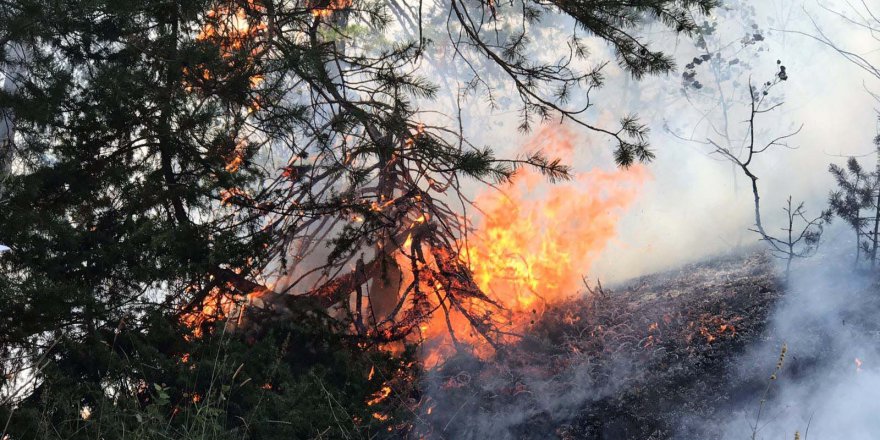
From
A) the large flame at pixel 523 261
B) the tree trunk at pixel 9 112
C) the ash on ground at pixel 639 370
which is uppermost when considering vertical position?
the tree trunk at pixel 9 112

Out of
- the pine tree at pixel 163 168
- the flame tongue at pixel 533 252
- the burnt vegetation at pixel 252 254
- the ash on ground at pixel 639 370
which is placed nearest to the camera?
the burnt vegetation at pixel 252 254

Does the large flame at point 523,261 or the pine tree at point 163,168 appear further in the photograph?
the large flame at point 523,261

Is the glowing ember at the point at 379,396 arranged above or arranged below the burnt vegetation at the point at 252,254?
below

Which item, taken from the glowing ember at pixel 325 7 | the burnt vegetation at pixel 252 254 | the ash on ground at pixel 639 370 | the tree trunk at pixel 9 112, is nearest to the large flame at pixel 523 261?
the ash on ground at pixel 639 370

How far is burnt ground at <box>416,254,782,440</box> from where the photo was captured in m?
5.53

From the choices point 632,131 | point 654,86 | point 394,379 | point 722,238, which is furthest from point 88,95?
point 654,86

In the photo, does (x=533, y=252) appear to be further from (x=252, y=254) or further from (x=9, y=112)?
(x=9, y=112)

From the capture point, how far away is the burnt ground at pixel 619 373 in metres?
5.53

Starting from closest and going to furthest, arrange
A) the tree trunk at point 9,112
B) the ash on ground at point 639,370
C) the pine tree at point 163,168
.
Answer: the pine tree at point 163,168 → the tree trunk at point 9,112 → the ash on ground at point 639,370

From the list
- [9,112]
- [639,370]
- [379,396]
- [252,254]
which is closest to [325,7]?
[252,254]

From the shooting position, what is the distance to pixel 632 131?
5430mm

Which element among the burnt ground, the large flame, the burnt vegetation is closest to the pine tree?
the burnt vegetation

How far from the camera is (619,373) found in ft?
20.1

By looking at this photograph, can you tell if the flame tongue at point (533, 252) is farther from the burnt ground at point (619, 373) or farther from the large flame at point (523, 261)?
the burnt ground at point (619, 373)
